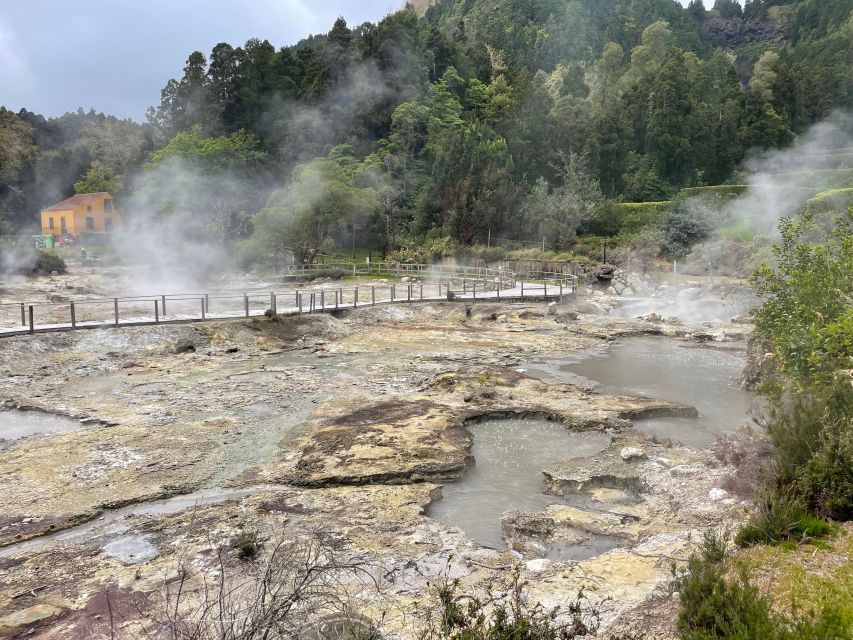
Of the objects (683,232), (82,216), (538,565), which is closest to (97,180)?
(82,216)

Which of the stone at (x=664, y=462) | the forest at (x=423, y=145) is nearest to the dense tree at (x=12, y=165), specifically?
the forest at (x=423, y=145)

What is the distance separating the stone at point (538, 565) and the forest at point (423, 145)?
33226 mm

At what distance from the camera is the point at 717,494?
7.81 metres

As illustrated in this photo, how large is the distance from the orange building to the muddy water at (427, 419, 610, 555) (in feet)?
179

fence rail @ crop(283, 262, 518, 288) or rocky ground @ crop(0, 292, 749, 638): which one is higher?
fence rail @ crop(283, 262, 518, 288)

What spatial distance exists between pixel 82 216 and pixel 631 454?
6054 cm

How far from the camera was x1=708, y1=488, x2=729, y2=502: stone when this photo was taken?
25.4ft

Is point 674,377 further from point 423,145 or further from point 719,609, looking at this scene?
point 423,145

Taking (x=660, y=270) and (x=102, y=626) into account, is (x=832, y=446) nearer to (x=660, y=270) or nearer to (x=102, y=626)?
(x=102, y=626)

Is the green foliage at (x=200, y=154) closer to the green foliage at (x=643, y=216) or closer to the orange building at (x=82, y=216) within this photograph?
the orange building at (x=82, y=216)

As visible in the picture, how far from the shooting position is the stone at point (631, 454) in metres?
9.50

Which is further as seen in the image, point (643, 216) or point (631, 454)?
point (643, 216)

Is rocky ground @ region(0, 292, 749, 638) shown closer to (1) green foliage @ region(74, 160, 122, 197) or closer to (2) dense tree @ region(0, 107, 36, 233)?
(2) dense tree @ region(0, 107, 36, 233)

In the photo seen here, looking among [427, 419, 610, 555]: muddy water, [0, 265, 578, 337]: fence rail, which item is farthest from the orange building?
[427, 419, 610, 555]: muddy water
